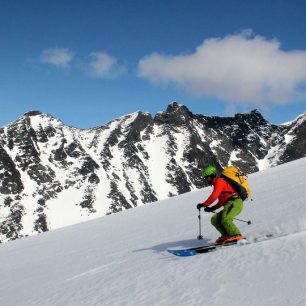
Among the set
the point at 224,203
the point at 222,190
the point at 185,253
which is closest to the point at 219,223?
the point at 224,203

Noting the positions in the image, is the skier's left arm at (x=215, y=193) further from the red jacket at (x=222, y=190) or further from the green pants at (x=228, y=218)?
the green pants at (x=228, y=218)

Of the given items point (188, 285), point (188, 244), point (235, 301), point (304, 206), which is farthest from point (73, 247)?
point (235, 301)

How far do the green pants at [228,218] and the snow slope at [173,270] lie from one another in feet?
1.70

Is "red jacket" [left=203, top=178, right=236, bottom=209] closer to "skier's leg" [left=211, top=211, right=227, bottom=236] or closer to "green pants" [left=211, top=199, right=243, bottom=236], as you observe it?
"green pants" [left=211, top=199, right=243, bottom=236]

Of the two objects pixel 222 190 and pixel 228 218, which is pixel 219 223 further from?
pixel 222 190

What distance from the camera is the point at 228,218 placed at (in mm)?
10242

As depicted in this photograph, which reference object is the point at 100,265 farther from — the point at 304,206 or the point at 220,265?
the point at 304,206

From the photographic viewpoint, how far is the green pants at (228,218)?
33.1 ft

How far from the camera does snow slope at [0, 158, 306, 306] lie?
664 centimetres

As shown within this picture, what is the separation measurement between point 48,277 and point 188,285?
5782 millimetres

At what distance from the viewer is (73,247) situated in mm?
16781

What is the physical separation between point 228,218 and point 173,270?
215 cm

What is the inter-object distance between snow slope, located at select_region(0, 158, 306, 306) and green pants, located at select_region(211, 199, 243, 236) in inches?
20.4

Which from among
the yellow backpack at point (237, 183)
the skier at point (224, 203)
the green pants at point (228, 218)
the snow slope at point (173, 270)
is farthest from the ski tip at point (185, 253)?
the yellow backpack at point (237, 183)
